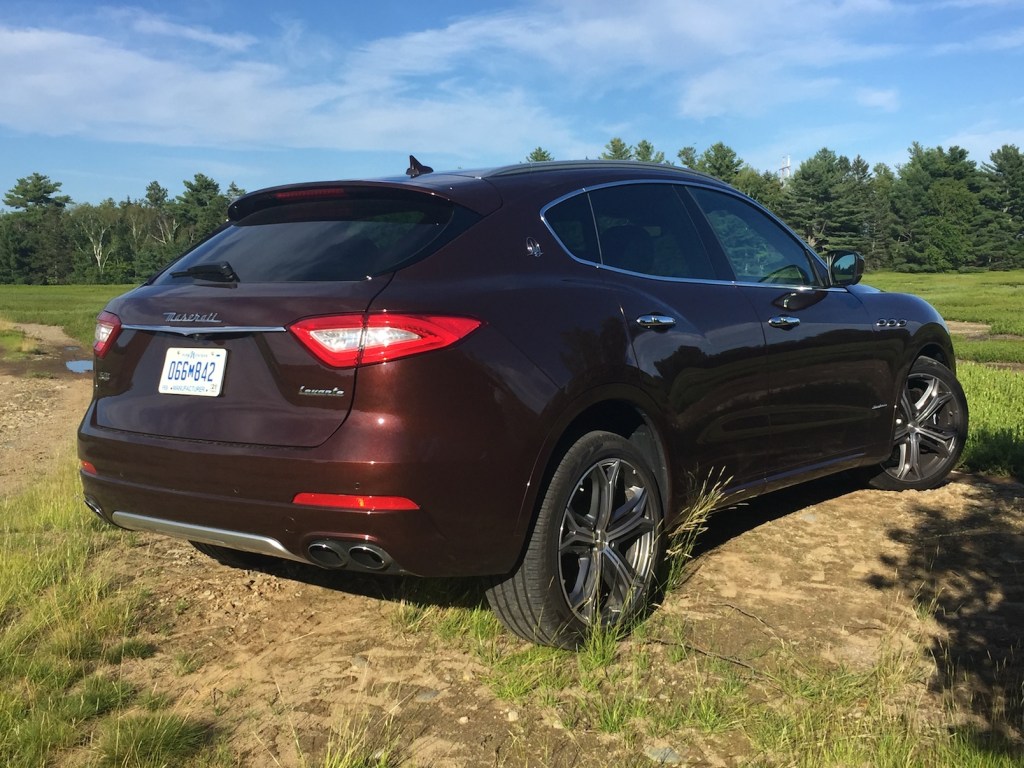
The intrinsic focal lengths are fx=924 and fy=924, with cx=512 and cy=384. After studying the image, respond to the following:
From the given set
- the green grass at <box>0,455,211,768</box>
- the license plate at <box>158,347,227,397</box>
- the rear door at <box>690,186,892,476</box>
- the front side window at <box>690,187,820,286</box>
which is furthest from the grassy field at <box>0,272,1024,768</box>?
the front side window at <box>690,187,820,286</box>

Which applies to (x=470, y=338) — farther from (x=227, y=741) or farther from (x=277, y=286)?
(x=227, y=741)

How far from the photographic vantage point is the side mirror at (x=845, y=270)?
16.7 feet

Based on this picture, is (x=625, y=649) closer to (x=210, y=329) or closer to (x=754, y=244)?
(x=210, y=329)

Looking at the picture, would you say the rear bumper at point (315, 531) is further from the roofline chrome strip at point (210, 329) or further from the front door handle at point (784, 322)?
the front door handle at point (784, 322)

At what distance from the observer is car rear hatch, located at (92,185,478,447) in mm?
2906

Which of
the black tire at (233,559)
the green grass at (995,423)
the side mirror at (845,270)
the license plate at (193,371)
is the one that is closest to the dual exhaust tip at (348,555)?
the license plate at (193,371)

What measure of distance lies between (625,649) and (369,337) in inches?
61.1

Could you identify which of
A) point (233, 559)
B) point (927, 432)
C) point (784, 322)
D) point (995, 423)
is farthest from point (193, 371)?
point (995, 423)

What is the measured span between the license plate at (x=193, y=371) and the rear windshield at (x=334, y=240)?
0.31m

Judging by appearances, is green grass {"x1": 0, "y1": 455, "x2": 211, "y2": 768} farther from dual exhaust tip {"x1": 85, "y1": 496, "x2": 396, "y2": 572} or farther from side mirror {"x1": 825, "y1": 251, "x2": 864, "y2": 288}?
side mirror {"x1": 825, "y1": 251, "x2": 864, "y2": 288}

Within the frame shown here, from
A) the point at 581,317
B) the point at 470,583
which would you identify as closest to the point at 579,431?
the point at 581,317

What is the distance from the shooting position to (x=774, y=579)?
4.19 meters

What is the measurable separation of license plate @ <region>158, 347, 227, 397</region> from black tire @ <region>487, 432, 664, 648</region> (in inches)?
46.7

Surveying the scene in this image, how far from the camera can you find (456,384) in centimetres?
289
